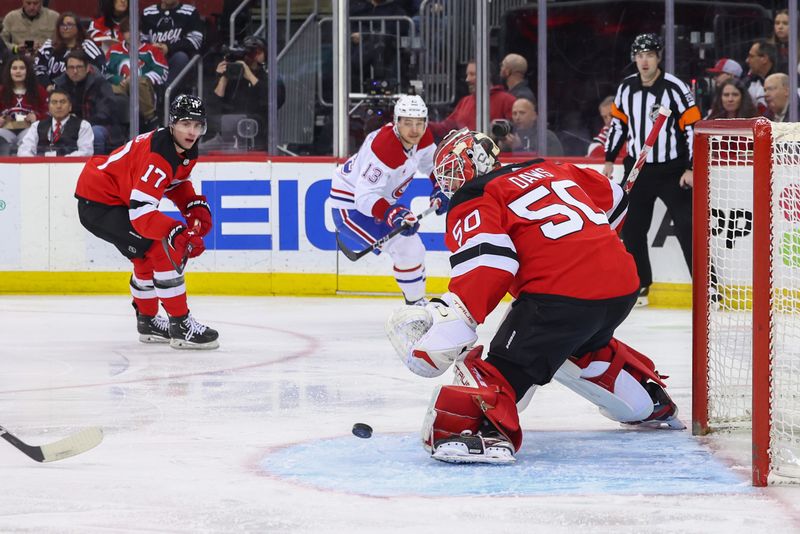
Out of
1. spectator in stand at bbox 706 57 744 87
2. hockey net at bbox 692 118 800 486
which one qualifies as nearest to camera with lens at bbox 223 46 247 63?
spectator in stand at bbox 706 57 744 87

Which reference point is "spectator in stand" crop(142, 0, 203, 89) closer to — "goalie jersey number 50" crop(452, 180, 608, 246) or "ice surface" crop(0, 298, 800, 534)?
"ice surface" crop(0, 298, 800, 534)

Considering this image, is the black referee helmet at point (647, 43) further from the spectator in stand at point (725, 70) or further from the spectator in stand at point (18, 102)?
the spectator in stand at point (18, 102)

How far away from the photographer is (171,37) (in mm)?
7480

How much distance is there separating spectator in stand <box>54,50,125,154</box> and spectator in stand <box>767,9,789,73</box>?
3410mm

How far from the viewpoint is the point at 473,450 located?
293 centimetres

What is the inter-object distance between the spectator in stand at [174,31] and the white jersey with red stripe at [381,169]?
6.30ft

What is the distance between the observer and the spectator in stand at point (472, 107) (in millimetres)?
7023

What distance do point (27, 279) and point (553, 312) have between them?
5.00 metres

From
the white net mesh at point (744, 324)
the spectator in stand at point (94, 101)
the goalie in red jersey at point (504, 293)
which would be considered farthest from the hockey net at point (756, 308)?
the spectator in stand at point (94, 101)

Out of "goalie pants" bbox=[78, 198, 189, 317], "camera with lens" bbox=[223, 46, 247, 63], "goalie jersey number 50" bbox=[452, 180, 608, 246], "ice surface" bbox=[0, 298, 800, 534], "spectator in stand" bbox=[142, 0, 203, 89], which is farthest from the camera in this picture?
"spectator in stand" bbox=[142, 0, 203, 89]

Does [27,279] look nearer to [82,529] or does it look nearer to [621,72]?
[621,72]

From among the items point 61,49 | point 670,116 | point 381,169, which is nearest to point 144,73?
point 61,49

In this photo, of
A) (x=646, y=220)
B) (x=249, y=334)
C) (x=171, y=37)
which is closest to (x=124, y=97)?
(x=171, y=37)

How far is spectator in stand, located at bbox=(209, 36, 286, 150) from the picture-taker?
7.22 meters
